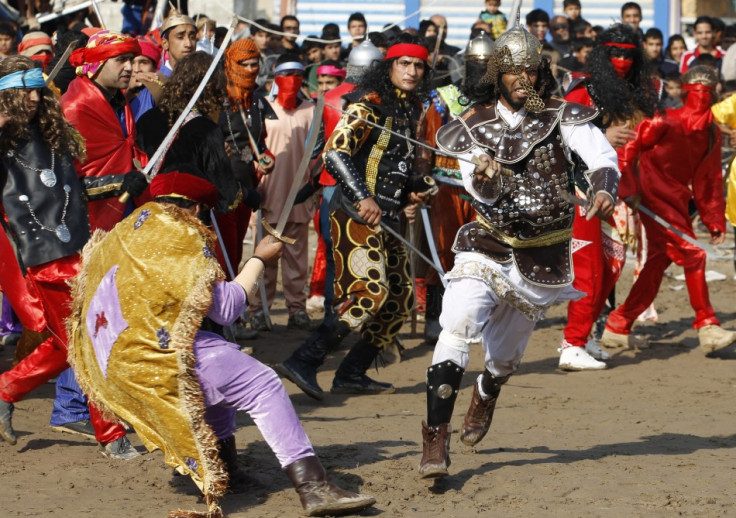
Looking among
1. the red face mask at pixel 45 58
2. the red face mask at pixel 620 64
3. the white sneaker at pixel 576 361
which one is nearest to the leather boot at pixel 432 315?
the white sneaker at pixel 576 361

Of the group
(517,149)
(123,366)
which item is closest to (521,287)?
(517,149)

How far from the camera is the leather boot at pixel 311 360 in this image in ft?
24.3

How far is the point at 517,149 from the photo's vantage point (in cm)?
561

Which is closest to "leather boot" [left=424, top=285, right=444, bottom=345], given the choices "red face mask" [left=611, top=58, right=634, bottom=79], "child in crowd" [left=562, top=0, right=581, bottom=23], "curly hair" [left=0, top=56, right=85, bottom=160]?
"red face mask" [left=611, top=58, right=634, bottom=79]

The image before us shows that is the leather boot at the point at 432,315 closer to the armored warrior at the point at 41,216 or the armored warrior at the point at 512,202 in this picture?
the armored warrior at the point at 512,202

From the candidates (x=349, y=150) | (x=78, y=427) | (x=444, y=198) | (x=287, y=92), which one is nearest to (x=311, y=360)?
(x=349, y=150)

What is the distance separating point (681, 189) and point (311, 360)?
10.6 feet

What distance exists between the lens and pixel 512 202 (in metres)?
5.62

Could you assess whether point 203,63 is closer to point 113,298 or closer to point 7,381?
point 7,381

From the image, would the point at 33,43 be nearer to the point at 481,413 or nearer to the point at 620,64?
the point at 620,64

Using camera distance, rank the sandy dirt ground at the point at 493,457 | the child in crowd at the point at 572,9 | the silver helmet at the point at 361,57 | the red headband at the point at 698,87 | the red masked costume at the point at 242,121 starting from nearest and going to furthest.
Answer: the sandy dirt ground at the point at 493,457, the red masked costume at the point at 242,121, the red headband at the point at 698,87, the silver helmet at the point at 361,57, the child in crowd at the point at 572,9

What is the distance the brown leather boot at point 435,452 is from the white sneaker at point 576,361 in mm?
3265

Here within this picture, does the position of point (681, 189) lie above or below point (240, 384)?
below

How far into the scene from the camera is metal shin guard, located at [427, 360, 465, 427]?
549 centimetres
